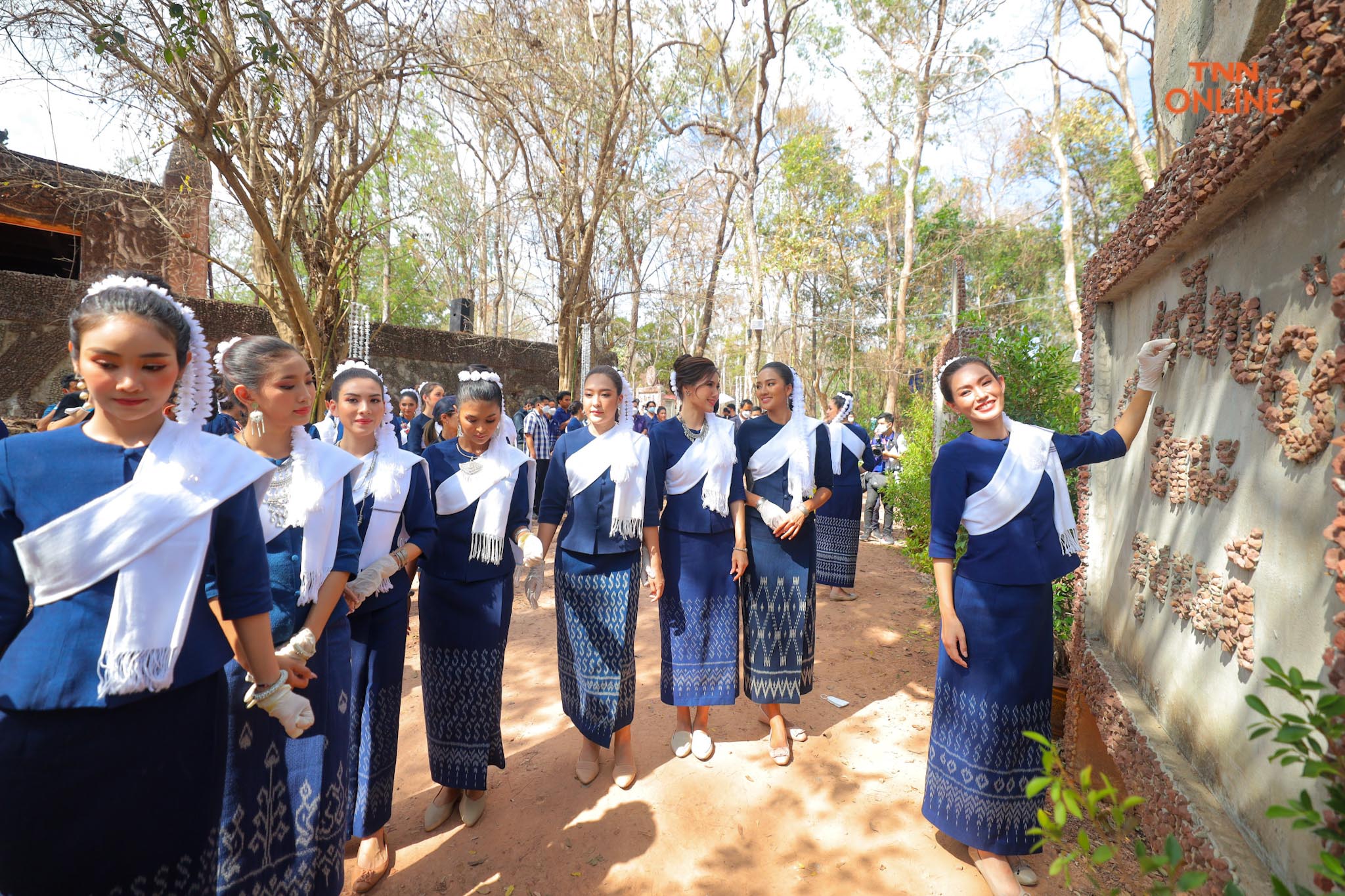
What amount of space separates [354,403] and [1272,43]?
9.06 feet

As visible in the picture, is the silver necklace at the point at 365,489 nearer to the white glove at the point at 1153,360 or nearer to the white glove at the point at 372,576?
the white glove at the point at 372,576

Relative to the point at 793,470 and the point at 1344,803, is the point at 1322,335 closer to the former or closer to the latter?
the point at 1344,803

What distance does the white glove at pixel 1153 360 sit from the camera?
2385 millimetres

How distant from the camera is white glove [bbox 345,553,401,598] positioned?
219 cm

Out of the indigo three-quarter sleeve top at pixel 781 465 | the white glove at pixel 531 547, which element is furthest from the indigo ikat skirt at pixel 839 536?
the white glove at pixel 531 547

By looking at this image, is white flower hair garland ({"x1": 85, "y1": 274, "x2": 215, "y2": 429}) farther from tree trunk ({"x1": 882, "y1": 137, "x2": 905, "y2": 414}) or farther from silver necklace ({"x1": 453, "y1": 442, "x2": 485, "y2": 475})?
tree trunk ({"x1": 882, "y1": 137, "x2": 905, "y2": 414})

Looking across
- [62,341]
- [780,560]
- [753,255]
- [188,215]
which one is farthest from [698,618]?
[753,255]

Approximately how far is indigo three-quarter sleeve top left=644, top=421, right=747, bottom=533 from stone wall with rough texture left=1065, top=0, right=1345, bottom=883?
1.72 m

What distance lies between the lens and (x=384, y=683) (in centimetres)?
249

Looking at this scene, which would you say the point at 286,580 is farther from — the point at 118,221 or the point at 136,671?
the point at 118,221

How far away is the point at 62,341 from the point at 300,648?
920cm

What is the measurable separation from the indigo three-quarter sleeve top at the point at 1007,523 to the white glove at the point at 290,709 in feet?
6.58

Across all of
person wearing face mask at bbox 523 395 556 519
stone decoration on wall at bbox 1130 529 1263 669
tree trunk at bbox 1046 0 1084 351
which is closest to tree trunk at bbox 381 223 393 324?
person wearing face mask at bbox 523 395 556 519

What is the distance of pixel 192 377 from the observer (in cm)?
153
